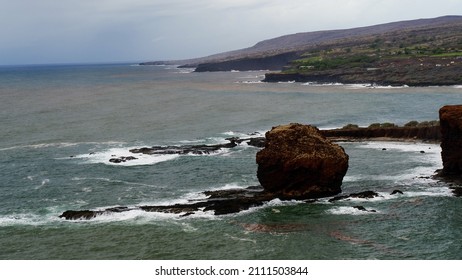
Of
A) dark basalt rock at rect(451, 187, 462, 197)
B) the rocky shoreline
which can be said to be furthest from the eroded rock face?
dark basalt rock at rect(451, 187, 462, 197)

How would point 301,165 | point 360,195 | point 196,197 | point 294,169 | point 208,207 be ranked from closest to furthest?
point 208,207
point 360,195
point 301,165
point 294,169
point 196,197

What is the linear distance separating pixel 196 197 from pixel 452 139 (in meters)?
25.2

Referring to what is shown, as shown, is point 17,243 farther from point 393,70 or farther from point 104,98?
point 393,70

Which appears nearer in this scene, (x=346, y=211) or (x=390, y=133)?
(x=346, y=211)

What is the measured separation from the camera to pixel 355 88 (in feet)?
548

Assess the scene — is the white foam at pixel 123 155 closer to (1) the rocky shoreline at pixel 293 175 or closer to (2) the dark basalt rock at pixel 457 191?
(1) the rocky shoreline at pixel 293 175

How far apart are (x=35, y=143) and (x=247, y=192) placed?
153ft

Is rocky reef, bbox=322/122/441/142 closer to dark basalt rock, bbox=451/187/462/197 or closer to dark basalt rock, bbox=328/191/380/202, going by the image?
dark basalt rock, bbox=451/187/462/197

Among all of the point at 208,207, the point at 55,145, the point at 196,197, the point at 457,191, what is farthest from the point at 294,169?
the point at 55,145

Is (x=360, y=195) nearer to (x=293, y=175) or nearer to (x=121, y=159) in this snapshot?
(x=293, y=175)

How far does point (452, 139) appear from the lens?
5275cm

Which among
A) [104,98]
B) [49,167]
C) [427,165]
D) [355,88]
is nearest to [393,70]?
[355,88]

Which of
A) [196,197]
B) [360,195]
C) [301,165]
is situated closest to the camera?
[360,195]

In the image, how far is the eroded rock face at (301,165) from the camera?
49094 millimetres
